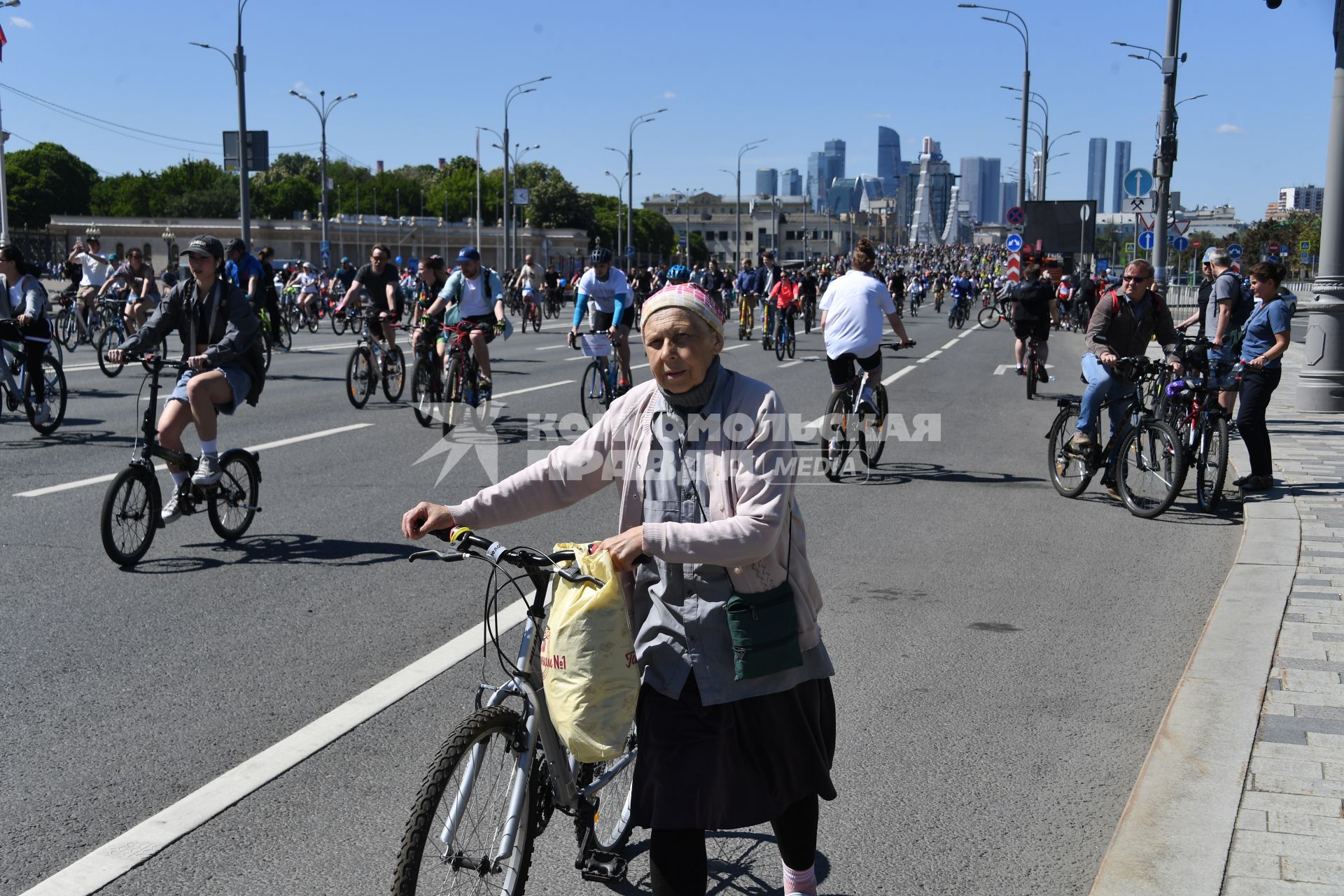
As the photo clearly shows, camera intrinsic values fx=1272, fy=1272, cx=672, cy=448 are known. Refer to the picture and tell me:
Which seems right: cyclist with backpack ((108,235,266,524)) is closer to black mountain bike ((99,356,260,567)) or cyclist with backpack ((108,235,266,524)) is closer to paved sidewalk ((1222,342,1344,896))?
black mountain bike ((99,356,260,567))

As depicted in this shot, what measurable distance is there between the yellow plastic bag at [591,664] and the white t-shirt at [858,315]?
302 inches

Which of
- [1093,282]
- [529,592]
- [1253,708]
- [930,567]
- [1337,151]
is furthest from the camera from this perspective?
[1093,282]

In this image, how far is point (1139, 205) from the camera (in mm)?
22469

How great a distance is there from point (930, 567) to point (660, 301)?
4792 mm

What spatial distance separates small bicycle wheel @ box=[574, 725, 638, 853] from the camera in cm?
335

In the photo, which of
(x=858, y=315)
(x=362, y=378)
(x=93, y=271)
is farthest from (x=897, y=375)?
(x=93, y=271)

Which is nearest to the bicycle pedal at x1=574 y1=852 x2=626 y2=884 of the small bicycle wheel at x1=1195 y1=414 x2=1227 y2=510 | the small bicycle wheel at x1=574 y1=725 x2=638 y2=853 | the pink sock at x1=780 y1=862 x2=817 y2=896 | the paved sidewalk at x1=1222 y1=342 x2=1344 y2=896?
the small bicycle wheel at x1=574 y1=725 x2=638 y2=853

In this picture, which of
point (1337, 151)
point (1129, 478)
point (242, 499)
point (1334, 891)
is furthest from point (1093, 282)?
point (1334, 891)

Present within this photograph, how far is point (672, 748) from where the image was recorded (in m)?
2.88

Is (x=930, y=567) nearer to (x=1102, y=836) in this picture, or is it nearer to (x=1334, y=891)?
(x=1102, y=836)

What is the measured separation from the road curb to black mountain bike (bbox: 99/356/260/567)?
A: 5.26m

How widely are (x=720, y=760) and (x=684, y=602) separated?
362mm

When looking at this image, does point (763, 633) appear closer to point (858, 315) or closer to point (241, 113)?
point (858, 315)

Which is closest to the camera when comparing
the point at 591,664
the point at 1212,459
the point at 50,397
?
the point at 591,664
